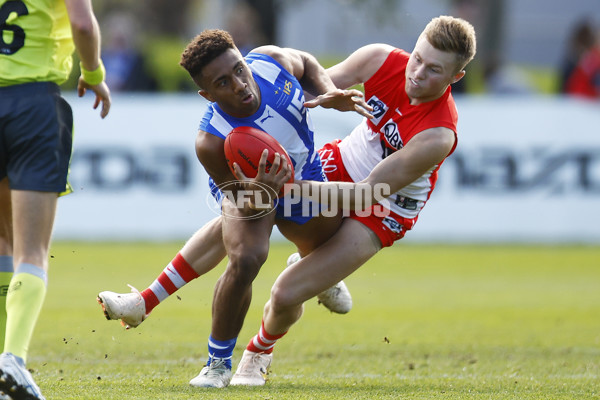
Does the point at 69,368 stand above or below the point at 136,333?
above

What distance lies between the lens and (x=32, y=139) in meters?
4.30

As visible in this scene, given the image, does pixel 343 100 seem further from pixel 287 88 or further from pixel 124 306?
pixel 124 306

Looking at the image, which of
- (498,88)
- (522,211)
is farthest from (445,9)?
(522,211)

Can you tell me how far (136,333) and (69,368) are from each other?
179cm

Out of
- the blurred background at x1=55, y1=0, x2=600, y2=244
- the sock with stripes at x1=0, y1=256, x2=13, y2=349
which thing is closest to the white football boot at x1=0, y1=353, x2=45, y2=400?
the sock with stripes at x1=0, y1=256, x2=13, y2=349

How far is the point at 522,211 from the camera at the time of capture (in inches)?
516

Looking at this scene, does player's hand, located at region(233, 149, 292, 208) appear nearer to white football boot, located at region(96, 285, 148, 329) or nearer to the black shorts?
the black shorts

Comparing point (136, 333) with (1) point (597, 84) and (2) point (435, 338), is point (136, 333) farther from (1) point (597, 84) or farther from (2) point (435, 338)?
(1) point (597, 84)

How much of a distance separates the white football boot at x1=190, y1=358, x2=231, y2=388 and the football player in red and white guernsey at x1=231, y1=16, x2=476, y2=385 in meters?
0.16

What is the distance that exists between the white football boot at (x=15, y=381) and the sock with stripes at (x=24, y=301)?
0.13 meters

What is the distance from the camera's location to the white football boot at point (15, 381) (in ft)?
13.0

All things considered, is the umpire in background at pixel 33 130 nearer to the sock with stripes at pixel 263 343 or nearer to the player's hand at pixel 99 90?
the player's hand at pixel 99 90

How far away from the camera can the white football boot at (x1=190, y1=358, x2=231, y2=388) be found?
5051 mm

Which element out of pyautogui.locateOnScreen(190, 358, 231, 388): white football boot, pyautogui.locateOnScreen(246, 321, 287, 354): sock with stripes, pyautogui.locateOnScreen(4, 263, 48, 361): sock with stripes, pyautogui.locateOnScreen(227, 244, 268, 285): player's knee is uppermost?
pyautogui.locateOnScreen(4, 263, 48, 361): sock with stripes
